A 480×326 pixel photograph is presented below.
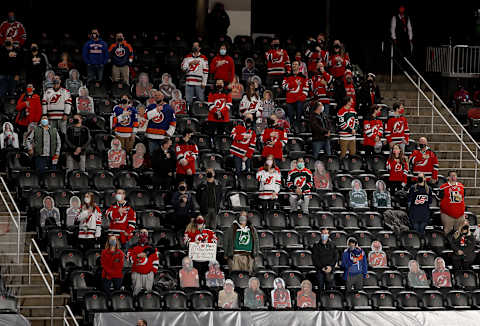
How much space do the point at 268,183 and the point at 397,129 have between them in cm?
370

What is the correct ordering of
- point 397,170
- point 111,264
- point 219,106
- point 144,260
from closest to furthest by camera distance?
1. point 111,264
2. point 144,260
3. point 397,170
4. point 219,106

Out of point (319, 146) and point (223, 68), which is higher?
point (223, 68)

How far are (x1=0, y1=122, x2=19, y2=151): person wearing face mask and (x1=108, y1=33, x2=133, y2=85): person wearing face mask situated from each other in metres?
3.35

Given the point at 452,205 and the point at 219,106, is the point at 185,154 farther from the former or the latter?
the point at 452,205

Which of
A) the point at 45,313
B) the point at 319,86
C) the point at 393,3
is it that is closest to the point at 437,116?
the point at 319,86

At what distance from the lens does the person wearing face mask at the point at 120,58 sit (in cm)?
2459

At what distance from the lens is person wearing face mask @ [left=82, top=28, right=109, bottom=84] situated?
80.2ft

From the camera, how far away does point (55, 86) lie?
74.6ft

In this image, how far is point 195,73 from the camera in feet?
80.2

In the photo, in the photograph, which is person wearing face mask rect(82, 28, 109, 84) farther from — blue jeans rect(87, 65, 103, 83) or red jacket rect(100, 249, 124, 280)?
Result: red jacket rect(100, 249, 124, 280)

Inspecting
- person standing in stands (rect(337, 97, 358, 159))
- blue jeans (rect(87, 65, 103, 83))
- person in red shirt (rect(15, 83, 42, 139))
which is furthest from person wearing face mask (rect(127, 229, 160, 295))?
blue jeans (rect(87, 65, 103, 83))

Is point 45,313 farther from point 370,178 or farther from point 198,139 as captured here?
point 370,178

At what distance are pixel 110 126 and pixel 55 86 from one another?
4.61 ft

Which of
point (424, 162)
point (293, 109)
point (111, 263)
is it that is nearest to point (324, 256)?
point (111, 263)
